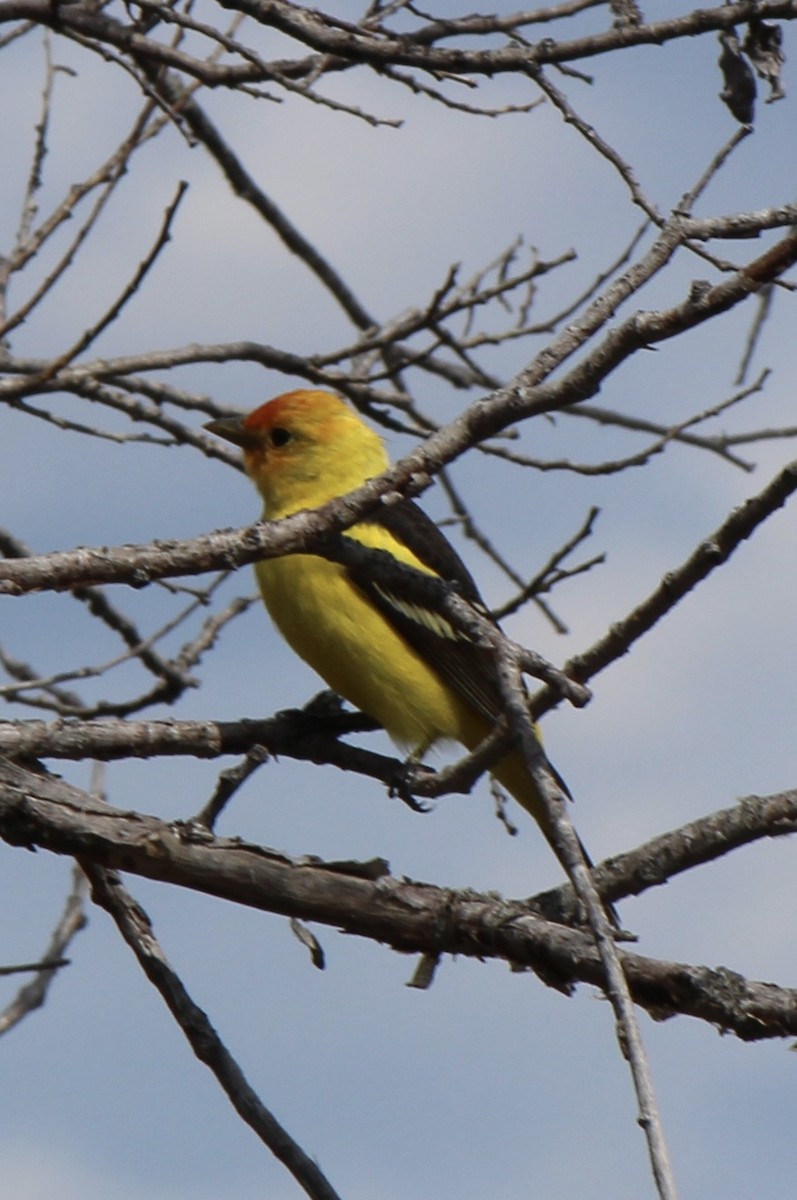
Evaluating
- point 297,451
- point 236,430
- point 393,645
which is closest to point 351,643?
point 393,645

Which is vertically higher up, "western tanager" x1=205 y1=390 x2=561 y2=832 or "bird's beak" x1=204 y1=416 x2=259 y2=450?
"bird's beak" x1=204 y1=416 x2=259 y2=450

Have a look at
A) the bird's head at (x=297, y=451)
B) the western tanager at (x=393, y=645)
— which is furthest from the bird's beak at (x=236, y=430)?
the western tanager at (x=393, y=645)

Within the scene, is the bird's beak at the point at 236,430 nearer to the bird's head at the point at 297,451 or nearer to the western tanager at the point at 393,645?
the bird's head at the point at 297,451

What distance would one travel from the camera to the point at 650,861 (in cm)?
316

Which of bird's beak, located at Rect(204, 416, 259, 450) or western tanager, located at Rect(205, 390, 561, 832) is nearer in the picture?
Result: western tanager, located at Rect(205, 390, 561, 832)

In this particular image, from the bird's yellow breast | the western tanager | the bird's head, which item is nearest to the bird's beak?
the bird's head

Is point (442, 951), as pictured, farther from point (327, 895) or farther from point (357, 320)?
point (357, 320)

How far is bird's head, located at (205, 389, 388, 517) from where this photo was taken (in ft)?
22.0

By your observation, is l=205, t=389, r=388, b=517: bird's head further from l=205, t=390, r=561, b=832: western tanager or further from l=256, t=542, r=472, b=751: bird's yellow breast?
l=256, t=542, r=472, b=751: bird's yellow breast

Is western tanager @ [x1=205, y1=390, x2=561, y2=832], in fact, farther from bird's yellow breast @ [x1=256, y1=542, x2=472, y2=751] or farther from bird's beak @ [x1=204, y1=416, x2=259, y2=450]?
bird's beak @ [x1=204, y1=416, x2=259, y2=450]

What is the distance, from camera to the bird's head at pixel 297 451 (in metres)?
6.69

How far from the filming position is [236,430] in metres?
6.81

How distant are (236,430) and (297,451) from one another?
0.91 ft

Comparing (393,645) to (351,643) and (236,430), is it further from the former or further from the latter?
(236,430)
